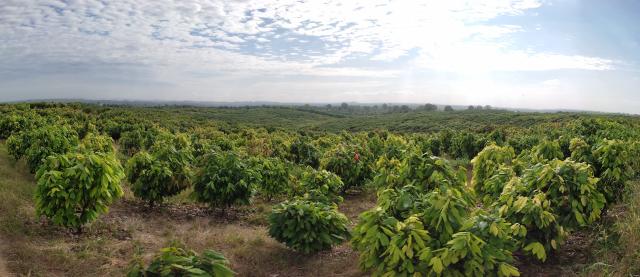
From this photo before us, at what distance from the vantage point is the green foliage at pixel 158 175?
955cm

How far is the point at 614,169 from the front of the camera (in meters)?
7.04

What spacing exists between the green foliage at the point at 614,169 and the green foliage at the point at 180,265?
694 cm

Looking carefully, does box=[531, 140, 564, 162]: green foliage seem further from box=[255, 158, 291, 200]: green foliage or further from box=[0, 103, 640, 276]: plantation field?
box=[255, 158, 291, 200]: green foliage

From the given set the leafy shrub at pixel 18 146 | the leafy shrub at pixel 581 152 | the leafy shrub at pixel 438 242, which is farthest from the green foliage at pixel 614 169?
the leafy shrub at pixel 18 146

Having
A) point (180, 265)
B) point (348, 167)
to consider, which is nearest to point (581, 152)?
point (348, 167)

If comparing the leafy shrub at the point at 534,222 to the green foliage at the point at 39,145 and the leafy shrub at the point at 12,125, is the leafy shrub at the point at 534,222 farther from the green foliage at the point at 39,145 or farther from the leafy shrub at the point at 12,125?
the leafy shrub at the point at 12,125

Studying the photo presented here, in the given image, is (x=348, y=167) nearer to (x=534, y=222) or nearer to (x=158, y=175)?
(x=158, y=175)

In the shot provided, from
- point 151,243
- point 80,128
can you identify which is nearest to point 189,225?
point 151,243

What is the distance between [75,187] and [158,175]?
7.41 ft

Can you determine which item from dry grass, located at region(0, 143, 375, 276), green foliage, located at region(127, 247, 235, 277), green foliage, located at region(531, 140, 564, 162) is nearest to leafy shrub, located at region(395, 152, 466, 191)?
dry grass, located at region(0, 143, 375, 276)

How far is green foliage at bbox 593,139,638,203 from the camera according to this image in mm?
7082

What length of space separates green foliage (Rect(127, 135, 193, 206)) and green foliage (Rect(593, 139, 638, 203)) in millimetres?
9081

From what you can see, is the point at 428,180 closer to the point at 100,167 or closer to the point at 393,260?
the point at 393,260

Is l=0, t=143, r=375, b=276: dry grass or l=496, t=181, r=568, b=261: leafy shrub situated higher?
l=496, t=181, r=568, b=261: leafy shrub
